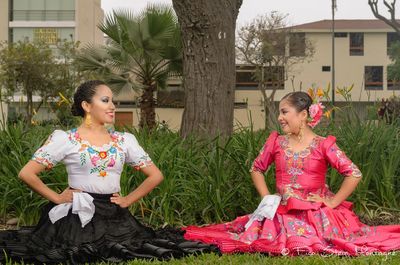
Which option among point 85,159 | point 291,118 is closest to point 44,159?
point 85,159

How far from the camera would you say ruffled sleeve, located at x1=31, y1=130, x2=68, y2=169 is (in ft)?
14.6

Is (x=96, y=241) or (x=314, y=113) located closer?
(x=96, y=241)

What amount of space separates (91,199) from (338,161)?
70.8 inches

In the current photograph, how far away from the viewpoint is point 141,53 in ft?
56.5

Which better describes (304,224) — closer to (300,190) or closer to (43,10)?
(300,190)

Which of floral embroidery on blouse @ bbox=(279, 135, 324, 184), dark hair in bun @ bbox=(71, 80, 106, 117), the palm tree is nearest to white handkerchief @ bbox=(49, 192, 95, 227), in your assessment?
dark hair in bun @ bbox=(71, 80, 106, 117)

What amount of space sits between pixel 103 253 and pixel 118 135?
2.73 ft

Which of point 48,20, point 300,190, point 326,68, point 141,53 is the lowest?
point 300,190

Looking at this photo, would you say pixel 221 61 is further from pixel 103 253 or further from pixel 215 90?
pixel 103 253

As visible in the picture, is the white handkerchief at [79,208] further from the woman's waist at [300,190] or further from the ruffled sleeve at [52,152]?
the woman's waist at [300,190]

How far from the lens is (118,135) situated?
4.70m

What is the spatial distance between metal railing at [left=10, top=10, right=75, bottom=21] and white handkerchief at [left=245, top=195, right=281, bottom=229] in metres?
36.3

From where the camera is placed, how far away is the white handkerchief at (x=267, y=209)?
492 centimetres

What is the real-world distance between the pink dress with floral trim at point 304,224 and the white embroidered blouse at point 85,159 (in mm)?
880
